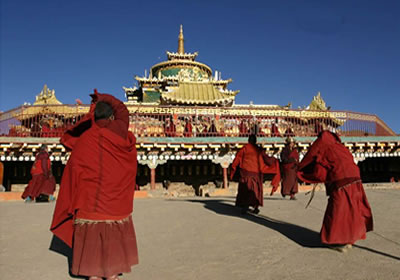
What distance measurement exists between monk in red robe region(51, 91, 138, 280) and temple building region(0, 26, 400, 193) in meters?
9.05

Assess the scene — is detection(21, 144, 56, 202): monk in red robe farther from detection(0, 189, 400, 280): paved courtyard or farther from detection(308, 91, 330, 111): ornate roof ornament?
detection(308, 91, 330, 111): ornate roof ornament

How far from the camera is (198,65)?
2559 centimetres

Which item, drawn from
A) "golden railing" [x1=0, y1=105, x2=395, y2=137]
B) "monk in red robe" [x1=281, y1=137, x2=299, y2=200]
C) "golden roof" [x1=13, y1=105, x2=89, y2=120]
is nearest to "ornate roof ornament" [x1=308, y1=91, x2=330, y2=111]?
"golden railing" [x1=0, y1=105, x2=395, y2=137]

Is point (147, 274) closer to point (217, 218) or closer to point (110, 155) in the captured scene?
point (110, 155)

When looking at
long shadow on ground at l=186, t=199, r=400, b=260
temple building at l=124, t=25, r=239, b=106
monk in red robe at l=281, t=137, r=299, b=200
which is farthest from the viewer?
temple building at l=124, t=25, r=239, b=106

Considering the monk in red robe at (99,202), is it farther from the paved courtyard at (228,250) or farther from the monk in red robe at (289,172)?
the monk in red robe at (289,172)

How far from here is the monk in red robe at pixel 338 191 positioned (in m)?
3.55

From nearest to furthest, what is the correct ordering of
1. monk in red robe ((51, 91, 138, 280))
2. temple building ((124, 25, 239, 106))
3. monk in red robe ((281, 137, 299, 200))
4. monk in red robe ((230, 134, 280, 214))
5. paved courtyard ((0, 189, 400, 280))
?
monk in red robe ((51, 91, 138, 280)) → paved courtyard ((0, 189, 400, 280)) → monk in red robe ((230, 134, 280, 214)) → monk in red robe ((281, 137, 299, 200)) → temple building ((124, 25, 239, 106))

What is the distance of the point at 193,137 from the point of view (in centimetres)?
1237

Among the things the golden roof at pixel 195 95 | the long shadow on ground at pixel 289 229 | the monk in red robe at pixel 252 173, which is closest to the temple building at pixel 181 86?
the golden roof at pixel 195 95

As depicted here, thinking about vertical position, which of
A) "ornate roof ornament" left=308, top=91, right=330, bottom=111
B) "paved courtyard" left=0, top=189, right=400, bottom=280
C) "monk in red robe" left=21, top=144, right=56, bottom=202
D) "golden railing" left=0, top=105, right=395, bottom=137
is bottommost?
"paved courtyard" left=0, top=189, right=400, bottom=280

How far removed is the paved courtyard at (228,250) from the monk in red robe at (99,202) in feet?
1.53

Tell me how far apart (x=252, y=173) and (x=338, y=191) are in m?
2.75

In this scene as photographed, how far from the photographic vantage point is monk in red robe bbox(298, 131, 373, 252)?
3553 mm
